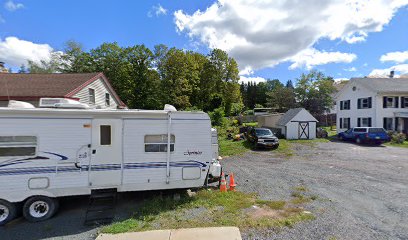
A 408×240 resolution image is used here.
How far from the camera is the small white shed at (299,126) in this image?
24375 mm

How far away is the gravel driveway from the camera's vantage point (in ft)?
18.0

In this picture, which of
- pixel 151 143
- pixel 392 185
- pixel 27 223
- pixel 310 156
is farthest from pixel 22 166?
pixel 310 156

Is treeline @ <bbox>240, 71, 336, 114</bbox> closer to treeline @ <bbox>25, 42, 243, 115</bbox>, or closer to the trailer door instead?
treeline @ <bbox>25, 42, 243, 115</bbox>

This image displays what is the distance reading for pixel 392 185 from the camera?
9.00 m

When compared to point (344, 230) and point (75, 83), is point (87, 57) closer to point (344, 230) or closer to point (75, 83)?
point (75, 83)

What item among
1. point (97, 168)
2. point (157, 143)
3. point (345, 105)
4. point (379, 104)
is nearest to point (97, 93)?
point (97, 168)

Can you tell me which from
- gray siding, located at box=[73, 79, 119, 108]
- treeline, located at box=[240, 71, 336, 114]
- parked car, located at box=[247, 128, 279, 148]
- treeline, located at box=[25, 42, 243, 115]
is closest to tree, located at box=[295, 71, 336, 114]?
treeline, located at box=[240, 71, 336, 114]

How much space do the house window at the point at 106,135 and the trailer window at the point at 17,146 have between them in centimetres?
164

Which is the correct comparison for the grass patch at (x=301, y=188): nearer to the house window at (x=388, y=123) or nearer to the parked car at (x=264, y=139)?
the parked car at (x=264, y=139)

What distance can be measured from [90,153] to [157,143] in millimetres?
1860

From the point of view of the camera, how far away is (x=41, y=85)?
14219 mm

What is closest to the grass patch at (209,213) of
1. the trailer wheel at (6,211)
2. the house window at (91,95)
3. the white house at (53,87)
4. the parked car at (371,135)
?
the trailer wheel at (6,211)

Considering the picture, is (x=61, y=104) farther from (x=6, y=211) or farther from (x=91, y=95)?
(x=91, y=95)

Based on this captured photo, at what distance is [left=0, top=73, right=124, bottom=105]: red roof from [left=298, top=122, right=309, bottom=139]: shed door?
1969cm
